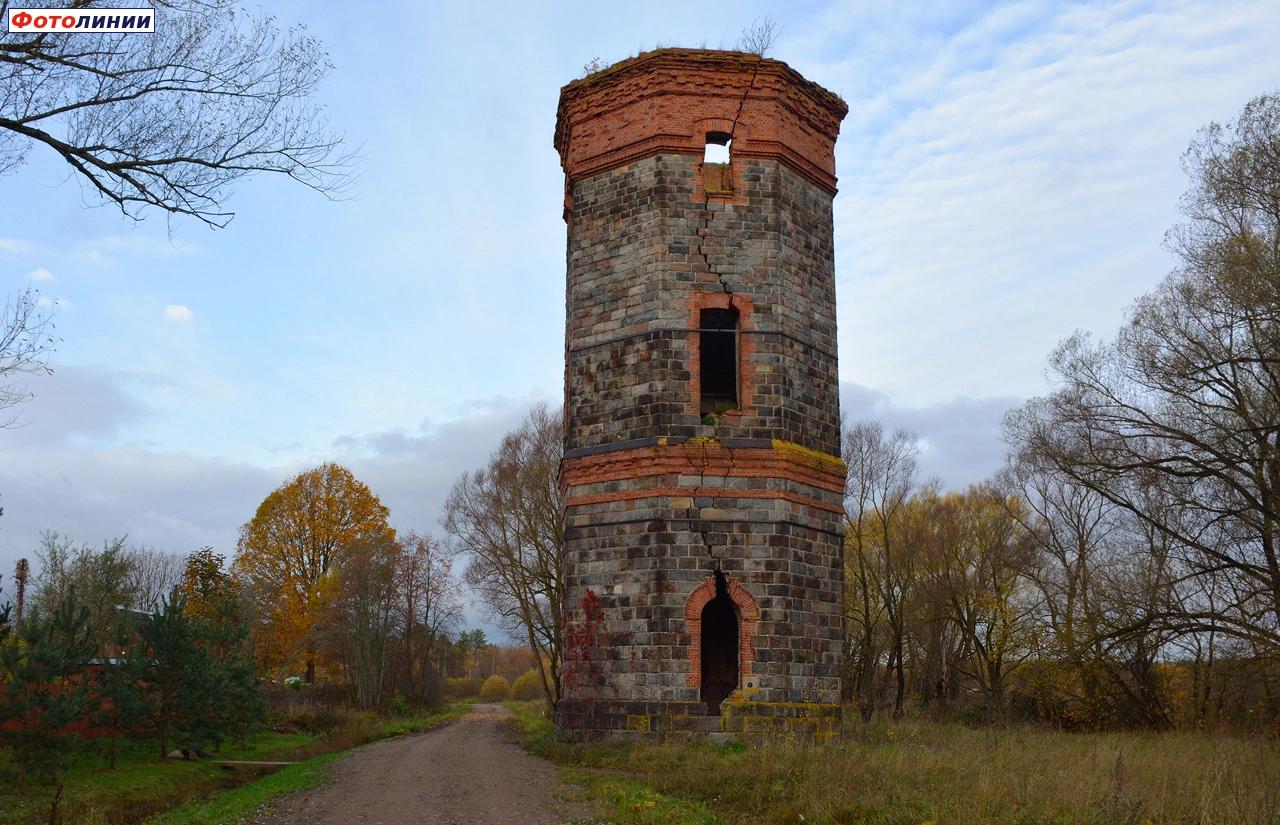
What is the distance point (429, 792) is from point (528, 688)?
42.0m

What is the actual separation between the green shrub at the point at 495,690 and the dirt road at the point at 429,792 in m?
38.3

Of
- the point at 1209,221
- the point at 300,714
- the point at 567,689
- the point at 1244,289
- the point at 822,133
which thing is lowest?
the point at 300,714

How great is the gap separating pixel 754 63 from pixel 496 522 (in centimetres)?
1710

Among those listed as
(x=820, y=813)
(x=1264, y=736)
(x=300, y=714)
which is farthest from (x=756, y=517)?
(x=300, y=714)

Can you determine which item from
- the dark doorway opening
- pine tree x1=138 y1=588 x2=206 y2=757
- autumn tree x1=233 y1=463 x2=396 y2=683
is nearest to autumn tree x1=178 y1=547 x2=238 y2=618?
autumn tree x1=233 y1=463 x2=396 y2=683

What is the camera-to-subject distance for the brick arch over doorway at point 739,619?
44.8ft

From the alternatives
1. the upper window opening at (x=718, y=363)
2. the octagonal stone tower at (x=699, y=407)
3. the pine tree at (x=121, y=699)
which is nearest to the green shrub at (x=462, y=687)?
the pine tree at (x=121, y=699)

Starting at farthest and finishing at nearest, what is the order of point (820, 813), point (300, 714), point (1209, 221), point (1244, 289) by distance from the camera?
point (300, 714), point (1209, 221), point (1244, 289), point (820, 813)

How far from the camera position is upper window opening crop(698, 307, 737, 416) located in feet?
51.6

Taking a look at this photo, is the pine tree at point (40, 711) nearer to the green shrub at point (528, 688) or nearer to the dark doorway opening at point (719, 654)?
the dark doorway opening at point (719, 654)

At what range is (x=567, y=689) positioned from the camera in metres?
14.5

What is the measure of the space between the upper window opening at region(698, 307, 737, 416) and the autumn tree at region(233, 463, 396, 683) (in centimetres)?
2111

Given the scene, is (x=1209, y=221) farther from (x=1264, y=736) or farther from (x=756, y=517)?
(x=756, y=517)

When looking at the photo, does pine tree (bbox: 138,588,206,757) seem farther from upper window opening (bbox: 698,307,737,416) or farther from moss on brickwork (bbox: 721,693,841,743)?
upper window opening (bbox: 698,307,737,416)
